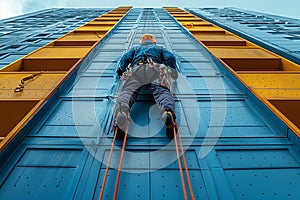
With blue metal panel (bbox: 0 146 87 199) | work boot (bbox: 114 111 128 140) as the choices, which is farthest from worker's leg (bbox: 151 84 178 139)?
blue metal panel (bbox: 0 146 87 199)

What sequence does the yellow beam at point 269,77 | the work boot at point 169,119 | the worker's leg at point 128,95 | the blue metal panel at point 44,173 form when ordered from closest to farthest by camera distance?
the blue metal panel at point 44,173 < the work boot at point 169,119 < the worker's leg at point 128,95 < the yellow beam at point 269,77

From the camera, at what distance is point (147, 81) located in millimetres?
4188

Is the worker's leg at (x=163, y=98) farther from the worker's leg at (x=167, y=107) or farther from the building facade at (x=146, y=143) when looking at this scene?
the building facade at (x=146, y=143)

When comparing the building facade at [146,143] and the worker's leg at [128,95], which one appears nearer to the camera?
the building facade at [146,143]

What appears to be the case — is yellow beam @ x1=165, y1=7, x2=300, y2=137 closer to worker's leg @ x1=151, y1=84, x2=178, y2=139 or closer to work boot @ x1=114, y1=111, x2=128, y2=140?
worker's leg @ x1=151, y1=84, x2=178, y2=139

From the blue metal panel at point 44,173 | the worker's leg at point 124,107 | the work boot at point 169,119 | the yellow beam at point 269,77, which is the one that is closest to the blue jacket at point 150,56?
the worker's leg at point 124,107

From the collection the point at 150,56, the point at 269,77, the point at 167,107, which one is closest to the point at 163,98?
the point at 167,107

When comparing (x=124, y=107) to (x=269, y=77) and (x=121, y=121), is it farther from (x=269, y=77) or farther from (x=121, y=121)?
(x=269, y=77)

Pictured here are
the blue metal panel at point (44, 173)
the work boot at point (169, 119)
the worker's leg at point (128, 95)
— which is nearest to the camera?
the blue metal panel at point (44, 173)

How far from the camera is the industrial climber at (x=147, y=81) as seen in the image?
3.28 meters

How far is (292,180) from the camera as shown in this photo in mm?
2811

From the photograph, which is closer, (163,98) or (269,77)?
(163,98)

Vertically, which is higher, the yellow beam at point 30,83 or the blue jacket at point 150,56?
the blue jacket at point 150,56

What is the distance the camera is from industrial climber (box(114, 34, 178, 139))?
3275 millimetres
